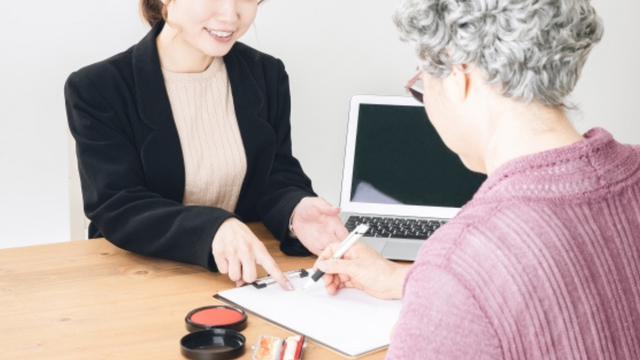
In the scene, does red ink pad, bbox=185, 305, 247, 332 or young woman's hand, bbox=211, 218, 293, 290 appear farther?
young woman's hand, bbox=211, 218, 293, 290

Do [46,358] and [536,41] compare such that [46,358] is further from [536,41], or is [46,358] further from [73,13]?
[73,13]

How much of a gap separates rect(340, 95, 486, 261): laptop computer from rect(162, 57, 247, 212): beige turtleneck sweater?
292mm

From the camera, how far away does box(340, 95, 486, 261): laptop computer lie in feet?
6.68

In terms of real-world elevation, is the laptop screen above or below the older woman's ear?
below

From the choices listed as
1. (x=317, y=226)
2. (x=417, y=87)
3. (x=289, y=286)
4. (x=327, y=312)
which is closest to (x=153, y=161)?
(x=317, y=226)

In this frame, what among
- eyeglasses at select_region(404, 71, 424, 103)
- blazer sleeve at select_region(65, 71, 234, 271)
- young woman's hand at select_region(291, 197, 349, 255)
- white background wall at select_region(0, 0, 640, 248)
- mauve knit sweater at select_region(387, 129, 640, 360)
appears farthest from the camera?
white background wall at select_region(0, 0, 640, 248)

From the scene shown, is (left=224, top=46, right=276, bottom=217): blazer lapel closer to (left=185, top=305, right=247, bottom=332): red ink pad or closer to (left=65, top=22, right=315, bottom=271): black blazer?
(left=65, top=22, right=315, bottom=271): black blazer

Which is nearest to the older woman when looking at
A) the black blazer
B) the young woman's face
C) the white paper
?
the white paper

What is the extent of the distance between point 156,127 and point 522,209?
3.46ft

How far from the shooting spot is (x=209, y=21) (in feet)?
5.90

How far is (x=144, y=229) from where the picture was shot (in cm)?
161

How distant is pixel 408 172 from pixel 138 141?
0.66 metres

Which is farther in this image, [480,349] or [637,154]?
[637,154]

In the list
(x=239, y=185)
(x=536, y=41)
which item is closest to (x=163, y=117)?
(x=239, y=185)
